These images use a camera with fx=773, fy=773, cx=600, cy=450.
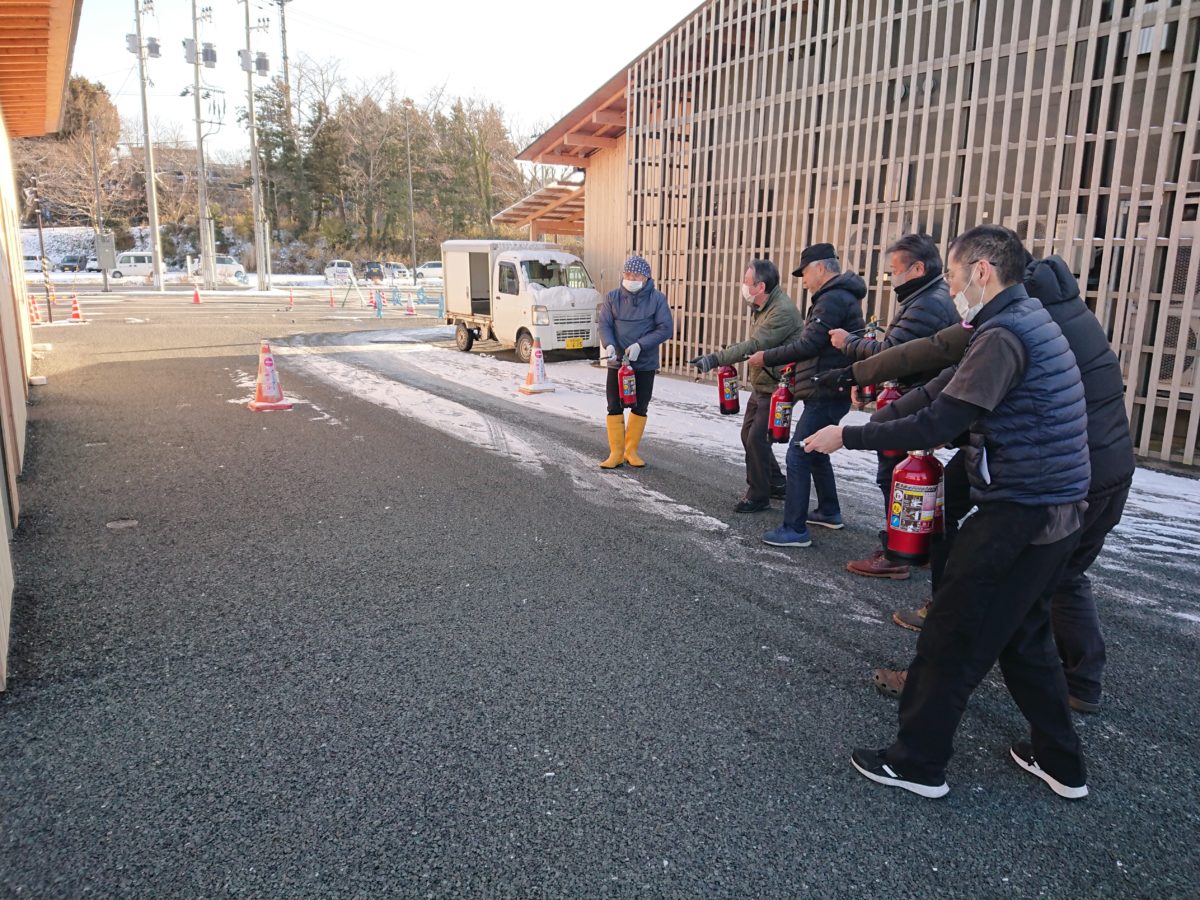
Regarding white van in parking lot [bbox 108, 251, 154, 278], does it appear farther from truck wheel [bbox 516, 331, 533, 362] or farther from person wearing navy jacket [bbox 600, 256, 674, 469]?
person wearing navy jacket [bbox 600, 256, 674, 469]

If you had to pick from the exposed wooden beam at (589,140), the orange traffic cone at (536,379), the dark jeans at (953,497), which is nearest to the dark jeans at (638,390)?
the dark jeans at (953,497)

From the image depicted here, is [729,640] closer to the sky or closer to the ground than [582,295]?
closer to the ground

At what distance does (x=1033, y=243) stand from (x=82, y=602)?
9.46 metres

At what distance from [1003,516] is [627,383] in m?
4.79

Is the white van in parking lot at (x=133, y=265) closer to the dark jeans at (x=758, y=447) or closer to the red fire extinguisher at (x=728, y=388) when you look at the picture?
the red fire extinguisher at (x=728, y=388)

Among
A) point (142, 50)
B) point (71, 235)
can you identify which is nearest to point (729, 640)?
point (142, 50)

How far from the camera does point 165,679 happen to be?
3.61m

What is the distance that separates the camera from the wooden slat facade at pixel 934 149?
7.77 m

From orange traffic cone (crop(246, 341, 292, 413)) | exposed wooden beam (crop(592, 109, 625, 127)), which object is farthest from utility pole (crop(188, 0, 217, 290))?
orange traffic cone (crop(246, 341, 292, 413))

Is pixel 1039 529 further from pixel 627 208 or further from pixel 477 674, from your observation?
pixel 627 208

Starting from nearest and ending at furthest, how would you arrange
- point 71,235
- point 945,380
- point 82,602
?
point 945,380 < point 82,602 < point 71,235

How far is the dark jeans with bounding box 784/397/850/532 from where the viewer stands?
17.2ft

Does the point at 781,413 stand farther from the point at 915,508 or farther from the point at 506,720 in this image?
Answer: the point at 506,720

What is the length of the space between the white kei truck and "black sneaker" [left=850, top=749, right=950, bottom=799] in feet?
39.8
